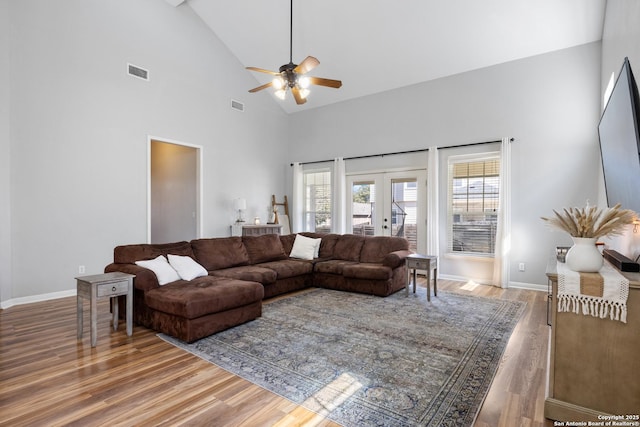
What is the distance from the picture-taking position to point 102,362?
8.50 feet

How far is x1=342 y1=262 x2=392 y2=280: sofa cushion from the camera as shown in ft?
15.0

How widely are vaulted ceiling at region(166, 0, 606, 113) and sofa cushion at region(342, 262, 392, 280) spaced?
367 cm

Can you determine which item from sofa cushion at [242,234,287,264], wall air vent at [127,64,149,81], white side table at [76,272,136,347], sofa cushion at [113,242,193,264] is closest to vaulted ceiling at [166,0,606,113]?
wall air vent at [127,64,149,81]

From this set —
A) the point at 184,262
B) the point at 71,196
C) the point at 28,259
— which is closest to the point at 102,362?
the point at 184,262

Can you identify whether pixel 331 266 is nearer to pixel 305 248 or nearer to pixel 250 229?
pixel 305 248

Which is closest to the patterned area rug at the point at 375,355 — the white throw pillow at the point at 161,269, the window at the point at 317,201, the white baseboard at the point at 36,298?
the white throw pillow at the point at 161,269

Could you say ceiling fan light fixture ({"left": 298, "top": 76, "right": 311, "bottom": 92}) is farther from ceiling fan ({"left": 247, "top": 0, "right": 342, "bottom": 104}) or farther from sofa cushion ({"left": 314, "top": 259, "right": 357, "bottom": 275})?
sofa cushion ({"left": 314, "top": 259, "right": 357, "bottom": 275})

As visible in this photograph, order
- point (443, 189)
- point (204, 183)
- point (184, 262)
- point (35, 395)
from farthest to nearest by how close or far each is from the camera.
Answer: point (204, 183)
point (443, 189)
point (184, 262)
point (35, 395)

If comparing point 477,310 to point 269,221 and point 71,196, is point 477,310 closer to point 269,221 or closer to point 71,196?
point 269,221

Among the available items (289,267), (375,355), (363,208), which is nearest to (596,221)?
(375,355)

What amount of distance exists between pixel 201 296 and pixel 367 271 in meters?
2.40

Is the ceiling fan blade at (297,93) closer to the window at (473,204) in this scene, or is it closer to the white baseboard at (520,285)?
the window at (473,204)

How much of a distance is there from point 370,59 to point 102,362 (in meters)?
5.85

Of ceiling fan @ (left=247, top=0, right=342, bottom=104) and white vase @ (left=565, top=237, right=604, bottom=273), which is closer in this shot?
white vase @ (left=565, top=237, right=604, bottom=273)
